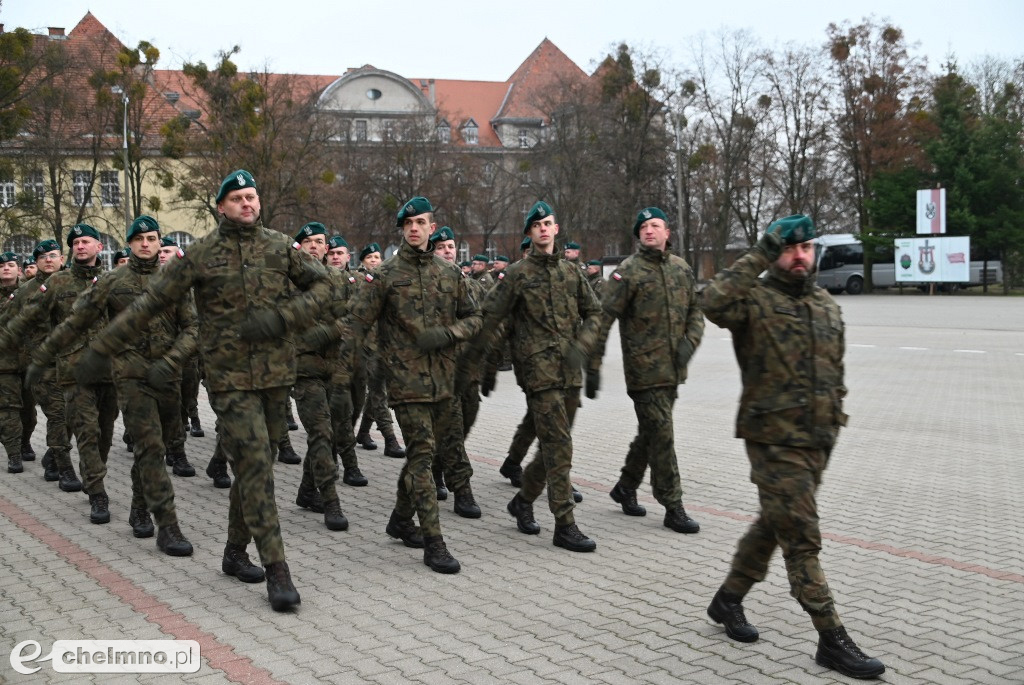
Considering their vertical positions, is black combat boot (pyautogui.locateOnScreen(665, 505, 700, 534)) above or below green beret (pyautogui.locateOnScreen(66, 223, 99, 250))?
below

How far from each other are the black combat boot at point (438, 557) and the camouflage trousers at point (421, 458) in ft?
0.16

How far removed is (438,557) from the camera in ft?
22.1

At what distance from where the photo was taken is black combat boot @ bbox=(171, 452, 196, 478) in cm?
1016

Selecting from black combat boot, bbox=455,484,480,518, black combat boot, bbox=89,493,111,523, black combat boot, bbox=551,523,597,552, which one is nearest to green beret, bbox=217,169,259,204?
black combat boot, bbox=551,523,597,552

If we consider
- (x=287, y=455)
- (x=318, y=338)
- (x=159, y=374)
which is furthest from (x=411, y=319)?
(x=287, y=455)

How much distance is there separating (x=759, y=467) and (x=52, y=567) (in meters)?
4.41

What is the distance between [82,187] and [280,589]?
44.9 meters

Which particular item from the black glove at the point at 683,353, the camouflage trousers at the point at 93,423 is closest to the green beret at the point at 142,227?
the camouflage trousers at the point at 93,423

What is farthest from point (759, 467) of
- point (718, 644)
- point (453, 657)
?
point (453, 657)

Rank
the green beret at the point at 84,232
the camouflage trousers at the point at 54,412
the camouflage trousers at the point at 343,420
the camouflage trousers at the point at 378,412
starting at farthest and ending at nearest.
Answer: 1. the camouflage trousers at the point at 378,412
2. the camouflage trousers at the point at 54,412
3. the camouflage trousers at the point at 343,420
4. the green beret at the point at 84,232

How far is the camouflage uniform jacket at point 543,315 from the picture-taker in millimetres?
7270

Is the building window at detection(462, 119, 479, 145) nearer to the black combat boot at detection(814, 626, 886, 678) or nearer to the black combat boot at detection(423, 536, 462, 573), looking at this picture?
the black combat boot at detection(423, 536, 462, 573)

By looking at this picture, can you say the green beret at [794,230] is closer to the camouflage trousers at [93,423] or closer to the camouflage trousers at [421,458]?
the camouflage trousers at [421,458]

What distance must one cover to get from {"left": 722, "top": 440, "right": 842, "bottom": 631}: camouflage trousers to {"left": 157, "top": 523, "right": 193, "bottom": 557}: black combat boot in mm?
3774
